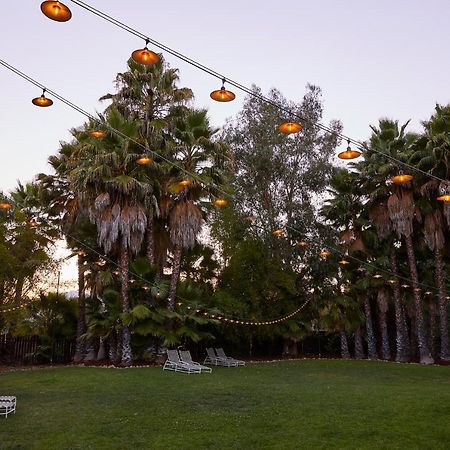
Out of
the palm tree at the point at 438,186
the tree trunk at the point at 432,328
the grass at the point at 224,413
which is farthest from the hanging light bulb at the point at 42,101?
the tree trunk at the point at 432,328

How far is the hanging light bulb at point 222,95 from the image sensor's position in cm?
687

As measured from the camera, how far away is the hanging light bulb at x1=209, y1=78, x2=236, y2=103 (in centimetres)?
687

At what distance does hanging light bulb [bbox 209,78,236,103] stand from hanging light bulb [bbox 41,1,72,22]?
2.21 metres

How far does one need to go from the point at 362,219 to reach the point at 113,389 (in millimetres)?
16618

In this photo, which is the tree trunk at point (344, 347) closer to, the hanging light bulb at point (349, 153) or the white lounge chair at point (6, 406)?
the hanging light bulb at point (349, 153)

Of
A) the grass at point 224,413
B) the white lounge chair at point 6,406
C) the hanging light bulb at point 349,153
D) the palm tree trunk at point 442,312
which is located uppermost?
the hanging light bulb at point 349,153

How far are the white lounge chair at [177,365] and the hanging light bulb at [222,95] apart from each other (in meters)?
11.5

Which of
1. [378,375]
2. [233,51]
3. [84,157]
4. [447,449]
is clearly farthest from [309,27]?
[447,449]

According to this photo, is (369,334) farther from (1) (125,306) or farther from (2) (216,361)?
(1) (125,306)

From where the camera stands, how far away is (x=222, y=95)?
272 inches

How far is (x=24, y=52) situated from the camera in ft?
42.9

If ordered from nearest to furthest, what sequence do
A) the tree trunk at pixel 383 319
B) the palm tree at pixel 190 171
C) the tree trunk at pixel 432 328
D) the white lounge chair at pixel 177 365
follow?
1. the white lounge chair at pixel 177 365
2. the palm tree at pixel 190 171
3. the tree trunk at pixel 432 328
4. the tree trunk at pixel 383 319

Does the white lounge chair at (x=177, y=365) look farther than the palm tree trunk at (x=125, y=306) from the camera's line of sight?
No

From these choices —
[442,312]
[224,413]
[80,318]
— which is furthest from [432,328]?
[224,413]
